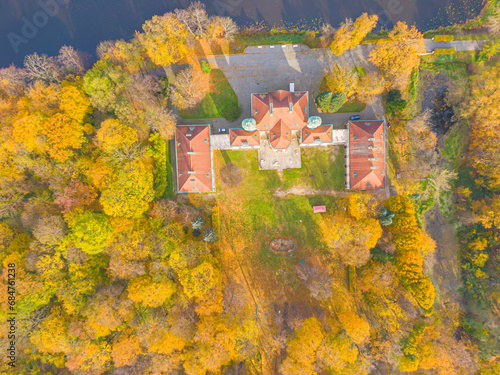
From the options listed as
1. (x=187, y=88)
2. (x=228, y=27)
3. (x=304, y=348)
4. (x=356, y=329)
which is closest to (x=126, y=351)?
(x=304, y=348)

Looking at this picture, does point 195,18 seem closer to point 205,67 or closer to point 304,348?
A: point 205,67

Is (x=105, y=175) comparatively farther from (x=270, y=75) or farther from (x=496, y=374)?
(x=496, y=374)

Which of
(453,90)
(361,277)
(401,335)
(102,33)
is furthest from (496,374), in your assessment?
(102,33)

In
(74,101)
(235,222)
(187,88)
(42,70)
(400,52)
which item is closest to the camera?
(74,101)

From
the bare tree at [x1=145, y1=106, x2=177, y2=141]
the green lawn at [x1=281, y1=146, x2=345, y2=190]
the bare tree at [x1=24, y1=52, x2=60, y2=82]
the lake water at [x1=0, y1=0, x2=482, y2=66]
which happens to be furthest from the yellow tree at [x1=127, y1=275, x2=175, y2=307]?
the lake water at [x1=0, y1=0, x2=482, y2=66]

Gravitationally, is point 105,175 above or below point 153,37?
below

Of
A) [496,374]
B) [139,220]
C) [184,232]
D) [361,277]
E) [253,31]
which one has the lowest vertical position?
[496,374]
